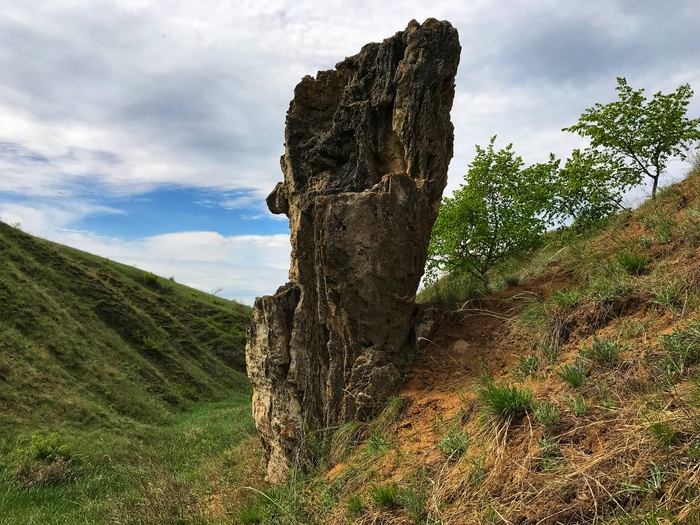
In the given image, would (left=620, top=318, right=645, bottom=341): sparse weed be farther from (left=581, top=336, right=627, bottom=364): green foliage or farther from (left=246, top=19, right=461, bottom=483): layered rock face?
(left=246, top=19, right=461, bottom=483): layered rock face

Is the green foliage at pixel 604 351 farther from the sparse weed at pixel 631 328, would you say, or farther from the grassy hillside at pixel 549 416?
the sparse weed at pixel 631 328

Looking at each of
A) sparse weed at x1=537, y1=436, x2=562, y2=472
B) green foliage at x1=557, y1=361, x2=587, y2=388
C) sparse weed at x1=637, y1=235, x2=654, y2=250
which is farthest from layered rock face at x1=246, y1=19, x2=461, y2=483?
sparse weed at x1=637, y1=235, x2=654, y2=250

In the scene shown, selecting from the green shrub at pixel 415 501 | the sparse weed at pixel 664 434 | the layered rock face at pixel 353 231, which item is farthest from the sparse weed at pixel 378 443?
the sparse weed at pixel 664 434

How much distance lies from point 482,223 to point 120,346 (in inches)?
829

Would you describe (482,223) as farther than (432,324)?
Yes

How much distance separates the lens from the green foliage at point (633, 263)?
6027 mm

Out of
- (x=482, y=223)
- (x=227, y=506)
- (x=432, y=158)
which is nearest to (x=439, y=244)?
(x=482, y=223)

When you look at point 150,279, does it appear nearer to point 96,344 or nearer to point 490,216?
point 96,344

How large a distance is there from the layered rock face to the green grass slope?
11036 mm

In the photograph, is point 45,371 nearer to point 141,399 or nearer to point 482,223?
point 141,399

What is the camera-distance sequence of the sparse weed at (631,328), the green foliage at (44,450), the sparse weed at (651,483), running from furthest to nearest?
1. the green foliage at (44,450)
2. the sparse weed at (631,328)
3. the sparse weed at (651,483)

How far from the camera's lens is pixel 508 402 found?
4410 mm

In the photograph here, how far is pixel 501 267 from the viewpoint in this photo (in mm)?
13828

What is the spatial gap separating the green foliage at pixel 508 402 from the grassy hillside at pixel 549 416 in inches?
0.5
